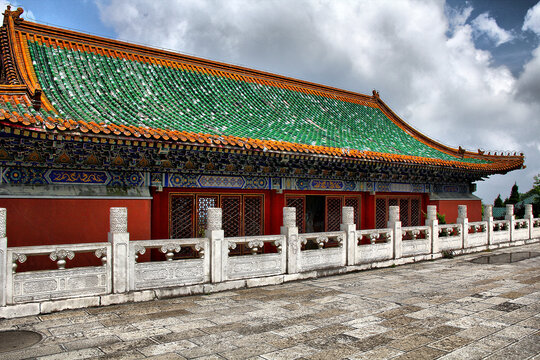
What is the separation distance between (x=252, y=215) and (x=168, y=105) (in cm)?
331

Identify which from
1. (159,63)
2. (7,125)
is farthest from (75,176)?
(159,63)

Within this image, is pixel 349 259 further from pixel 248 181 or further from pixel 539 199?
pixel 539 199

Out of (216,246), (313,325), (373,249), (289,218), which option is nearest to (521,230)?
(373,249)

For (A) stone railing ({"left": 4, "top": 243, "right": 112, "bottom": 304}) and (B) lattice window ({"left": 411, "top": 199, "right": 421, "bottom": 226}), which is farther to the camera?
(B) lattice window ({"left": 411, "top": 199, "right": 421, "bottom": 226})

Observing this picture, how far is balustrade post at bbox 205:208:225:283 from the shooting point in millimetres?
7648

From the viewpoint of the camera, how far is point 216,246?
7.69m

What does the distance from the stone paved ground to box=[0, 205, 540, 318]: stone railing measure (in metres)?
0.26

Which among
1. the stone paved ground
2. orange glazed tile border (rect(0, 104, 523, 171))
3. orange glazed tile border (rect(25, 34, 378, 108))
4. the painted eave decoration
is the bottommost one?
the stone paved ground

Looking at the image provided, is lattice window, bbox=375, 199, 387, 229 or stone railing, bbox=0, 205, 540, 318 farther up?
lattice window, bbox=375, 199, 387, 229

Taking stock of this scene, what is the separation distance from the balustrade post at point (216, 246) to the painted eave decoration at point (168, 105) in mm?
1360

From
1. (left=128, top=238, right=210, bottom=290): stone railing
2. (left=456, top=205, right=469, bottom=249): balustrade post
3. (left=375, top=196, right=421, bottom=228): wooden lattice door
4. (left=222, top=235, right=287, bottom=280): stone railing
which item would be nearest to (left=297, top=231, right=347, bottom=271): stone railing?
(left=222, top=235, right=287, bottom=280): stone railing

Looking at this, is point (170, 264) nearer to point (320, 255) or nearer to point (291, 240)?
point (291, 240)

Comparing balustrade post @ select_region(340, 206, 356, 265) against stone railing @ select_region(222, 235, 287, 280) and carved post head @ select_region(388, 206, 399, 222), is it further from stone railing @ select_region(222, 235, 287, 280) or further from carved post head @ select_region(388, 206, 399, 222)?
stone railing @ select_region(222, 235, 287, 280)

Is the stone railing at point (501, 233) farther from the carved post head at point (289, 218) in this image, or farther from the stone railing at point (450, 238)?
the carved post head at point (289, 218)
